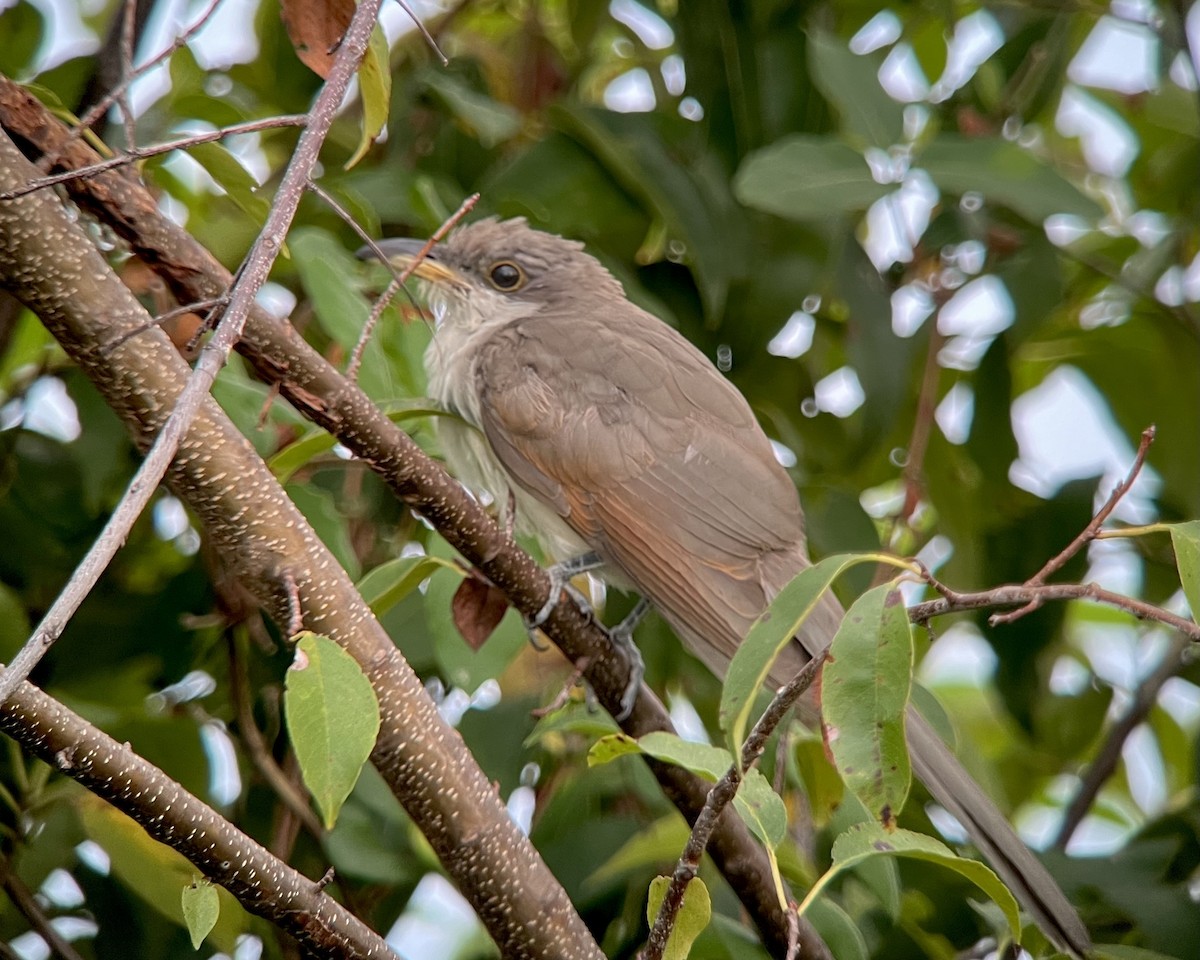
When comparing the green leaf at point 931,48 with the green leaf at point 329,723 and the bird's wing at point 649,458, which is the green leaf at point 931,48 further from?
the green leaf at point 329,723

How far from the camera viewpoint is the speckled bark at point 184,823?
5.33 feet

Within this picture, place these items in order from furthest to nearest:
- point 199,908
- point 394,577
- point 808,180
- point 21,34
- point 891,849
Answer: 1. point 21,34
2. point 808,180
3. point 394,577
4. point 891,849
5. point 199,908

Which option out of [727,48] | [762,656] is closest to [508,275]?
[727,48]

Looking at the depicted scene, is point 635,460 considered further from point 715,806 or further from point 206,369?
point 206,369

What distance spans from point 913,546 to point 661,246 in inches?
44.0

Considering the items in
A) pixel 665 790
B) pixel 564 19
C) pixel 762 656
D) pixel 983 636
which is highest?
pixel 564 19

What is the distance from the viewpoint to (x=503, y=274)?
4.42 m

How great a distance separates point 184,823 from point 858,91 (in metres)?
2.43

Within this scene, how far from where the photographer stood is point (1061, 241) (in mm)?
4371

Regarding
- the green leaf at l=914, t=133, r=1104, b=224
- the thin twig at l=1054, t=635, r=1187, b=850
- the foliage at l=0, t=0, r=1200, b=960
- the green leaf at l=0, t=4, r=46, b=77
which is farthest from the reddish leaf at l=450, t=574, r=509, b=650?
the thin twig at l=1054, t=635, r=1187, b=850

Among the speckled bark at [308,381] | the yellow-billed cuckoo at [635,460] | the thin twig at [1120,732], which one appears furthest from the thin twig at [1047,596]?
the thin twig at [1120,732]

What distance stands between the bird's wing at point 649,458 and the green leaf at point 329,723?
1.68 metres

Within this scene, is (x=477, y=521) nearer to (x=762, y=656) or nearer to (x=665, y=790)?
(x=665, y=790)

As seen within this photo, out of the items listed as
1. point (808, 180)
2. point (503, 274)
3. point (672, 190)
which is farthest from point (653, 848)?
point (503, 274)
